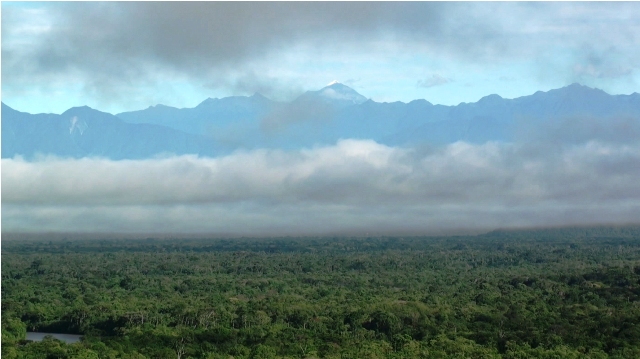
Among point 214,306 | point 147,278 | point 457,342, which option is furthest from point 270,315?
point 147,278

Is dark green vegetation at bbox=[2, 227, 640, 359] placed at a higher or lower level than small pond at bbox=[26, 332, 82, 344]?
higher

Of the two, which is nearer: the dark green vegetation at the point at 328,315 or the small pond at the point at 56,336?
the dark green vegetation at the point at 328,315

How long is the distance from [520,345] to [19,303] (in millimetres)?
43783

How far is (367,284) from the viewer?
3477 inches

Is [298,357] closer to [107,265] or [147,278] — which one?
[147,278]

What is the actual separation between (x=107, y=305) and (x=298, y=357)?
82.4 feet

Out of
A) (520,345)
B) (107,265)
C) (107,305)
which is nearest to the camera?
(520,345)

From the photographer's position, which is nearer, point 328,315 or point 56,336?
point 56,336

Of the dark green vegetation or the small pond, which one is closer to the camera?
the dark green vegetation

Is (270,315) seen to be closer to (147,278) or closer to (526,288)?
(526,288)

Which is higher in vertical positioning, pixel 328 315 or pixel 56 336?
pixel 328 315

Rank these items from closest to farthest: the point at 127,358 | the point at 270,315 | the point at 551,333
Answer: the point at 127,358 → the point at 551,333 → the point at 270,315

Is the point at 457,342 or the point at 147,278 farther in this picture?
the point at 147,278

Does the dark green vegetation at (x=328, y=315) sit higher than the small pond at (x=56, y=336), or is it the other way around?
the dark green vegetation at (x=328, y=315)
